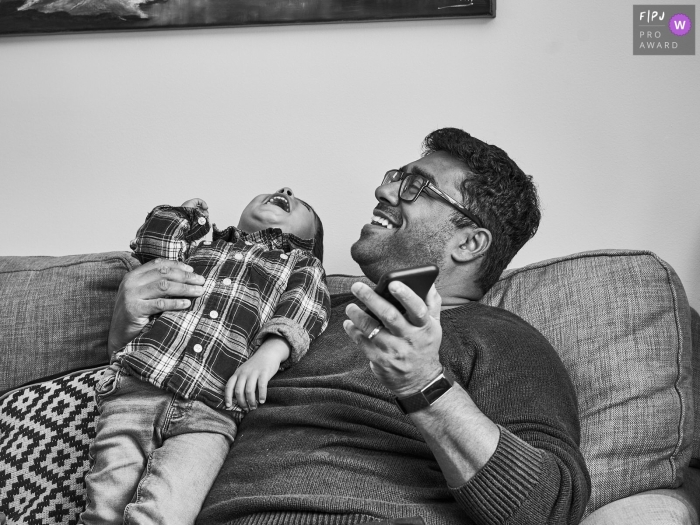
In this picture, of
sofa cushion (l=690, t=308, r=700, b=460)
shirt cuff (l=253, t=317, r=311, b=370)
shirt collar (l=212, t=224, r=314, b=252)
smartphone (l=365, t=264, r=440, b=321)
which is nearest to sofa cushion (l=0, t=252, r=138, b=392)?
shirt collar (l=212, t=224, r=314, b=252)

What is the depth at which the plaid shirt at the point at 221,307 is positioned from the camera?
1579 mm

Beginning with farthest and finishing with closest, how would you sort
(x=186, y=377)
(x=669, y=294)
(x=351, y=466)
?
1. (x=669, y=294)
2. (x=186, y=377)
3. (x=351, y=466)

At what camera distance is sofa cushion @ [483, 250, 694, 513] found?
4.98 ft

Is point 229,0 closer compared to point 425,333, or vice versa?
point 425,333

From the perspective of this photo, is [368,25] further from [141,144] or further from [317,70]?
[141,144]

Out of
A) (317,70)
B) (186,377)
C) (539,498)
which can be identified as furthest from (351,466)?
(317,70)

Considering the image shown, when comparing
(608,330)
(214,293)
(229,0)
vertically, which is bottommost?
(608,330)

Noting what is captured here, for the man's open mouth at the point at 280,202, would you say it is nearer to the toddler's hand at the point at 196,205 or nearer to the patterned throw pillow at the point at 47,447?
the toddler's hand at the point at 196,205

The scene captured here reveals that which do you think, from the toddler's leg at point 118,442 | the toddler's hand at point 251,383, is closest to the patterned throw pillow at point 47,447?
the toddler's leg at point 118,442

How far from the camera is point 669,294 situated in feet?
→ 5.49

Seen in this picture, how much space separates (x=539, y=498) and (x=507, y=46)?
1481 mm

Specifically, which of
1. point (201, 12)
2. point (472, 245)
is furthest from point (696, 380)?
point (201, 12)

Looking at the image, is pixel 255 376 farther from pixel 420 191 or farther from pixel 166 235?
pixel 420 191

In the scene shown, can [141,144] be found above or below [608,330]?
above
